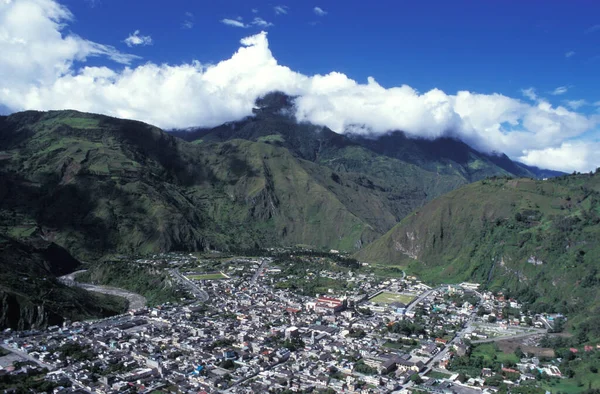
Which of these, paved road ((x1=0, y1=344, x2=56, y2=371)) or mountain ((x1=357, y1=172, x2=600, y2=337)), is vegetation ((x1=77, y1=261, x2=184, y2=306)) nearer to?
paved road ((x1=0, y1=344, x2=56, y2=371))

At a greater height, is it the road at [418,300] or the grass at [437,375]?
the road at [418,300]

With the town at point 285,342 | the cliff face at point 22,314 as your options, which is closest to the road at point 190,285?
the town at point 285,342

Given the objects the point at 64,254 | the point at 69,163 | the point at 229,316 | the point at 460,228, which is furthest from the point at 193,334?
the point at 69,163

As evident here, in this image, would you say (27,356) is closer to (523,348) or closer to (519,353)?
(519,353)

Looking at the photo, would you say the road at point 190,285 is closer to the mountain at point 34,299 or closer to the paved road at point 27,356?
the mountain at point 34,299

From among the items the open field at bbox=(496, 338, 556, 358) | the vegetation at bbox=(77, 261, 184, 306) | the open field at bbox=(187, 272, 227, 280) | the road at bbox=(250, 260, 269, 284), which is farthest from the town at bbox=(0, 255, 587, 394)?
the road at bbox=(250, 260, 269, 284)

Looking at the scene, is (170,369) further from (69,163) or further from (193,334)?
(69,163)
